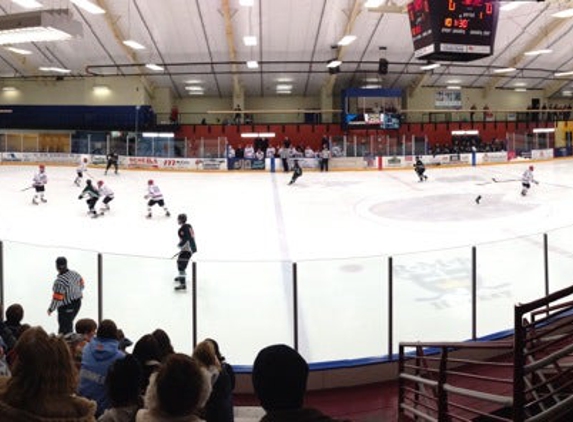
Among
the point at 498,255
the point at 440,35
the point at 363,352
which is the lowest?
the point at 363,352

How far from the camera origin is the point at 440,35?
447 inches

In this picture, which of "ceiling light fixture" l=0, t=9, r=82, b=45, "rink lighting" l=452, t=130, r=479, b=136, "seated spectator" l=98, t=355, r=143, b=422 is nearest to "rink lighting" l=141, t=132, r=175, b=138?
"rink lighting" l=452, t=130, r=479, b=136

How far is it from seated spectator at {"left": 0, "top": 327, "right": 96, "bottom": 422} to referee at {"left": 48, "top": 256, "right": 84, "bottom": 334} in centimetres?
431

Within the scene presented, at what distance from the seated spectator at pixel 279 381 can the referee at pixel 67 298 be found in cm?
475

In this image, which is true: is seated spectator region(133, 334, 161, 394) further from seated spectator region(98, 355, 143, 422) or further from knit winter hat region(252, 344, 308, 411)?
knit winter hat region(252, 344, 308, 411)

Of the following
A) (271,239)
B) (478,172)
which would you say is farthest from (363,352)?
(478,172)

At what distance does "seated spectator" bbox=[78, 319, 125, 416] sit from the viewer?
3.42 meters

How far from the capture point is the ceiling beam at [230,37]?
22620mm

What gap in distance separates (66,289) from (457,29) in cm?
892

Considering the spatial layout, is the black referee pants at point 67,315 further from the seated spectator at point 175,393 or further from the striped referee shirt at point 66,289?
the seated spectator at point 175,393

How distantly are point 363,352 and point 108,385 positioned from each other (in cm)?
378

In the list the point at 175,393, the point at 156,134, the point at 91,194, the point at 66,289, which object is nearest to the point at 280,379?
the point at 175,393

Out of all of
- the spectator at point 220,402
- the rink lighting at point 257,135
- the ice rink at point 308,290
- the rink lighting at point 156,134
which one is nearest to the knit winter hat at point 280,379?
the spectator at point 220,402

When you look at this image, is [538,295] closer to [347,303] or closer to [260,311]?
[347,303]
